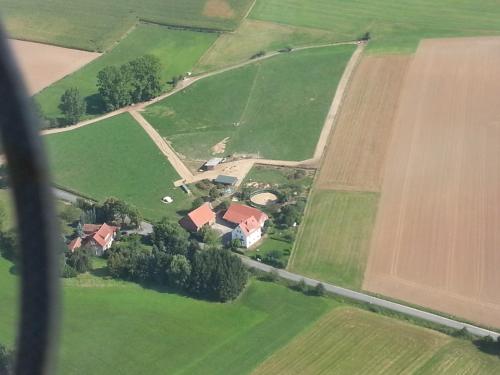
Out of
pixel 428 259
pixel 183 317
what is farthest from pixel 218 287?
pixel 428 259

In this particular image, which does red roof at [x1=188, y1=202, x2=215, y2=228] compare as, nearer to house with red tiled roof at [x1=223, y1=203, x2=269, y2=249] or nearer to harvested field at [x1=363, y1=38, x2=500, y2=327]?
house with red tiled roof at [x1=223, y1=203, x2=269, y2=249]

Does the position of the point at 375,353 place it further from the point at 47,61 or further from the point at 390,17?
the point at 390,17

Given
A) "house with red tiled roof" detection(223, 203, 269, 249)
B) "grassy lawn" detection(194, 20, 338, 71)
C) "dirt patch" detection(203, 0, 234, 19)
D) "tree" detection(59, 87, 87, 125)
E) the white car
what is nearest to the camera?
"house with red tiled roof" detection(223, 203, 269, 249)

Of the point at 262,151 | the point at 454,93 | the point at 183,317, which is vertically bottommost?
the point at 183,317

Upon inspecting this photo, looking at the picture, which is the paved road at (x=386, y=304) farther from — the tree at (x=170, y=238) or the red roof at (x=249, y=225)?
the tree at (x=170, y=238)

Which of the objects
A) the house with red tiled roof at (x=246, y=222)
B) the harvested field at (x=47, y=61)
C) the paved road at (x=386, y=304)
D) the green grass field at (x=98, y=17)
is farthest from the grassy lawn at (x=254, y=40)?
the paved road at (x=386, y=304)

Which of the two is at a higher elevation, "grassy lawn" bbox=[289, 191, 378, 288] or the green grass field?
the green grass field

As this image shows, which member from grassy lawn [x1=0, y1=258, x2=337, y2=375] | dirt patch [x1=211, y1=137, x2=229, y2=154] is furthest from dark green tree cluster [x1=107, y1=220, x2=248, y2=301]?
dirt patch [x1=211, y1=137, x2=229, y2=154]

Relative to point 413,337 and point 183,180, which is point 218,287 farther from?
point 183,180
